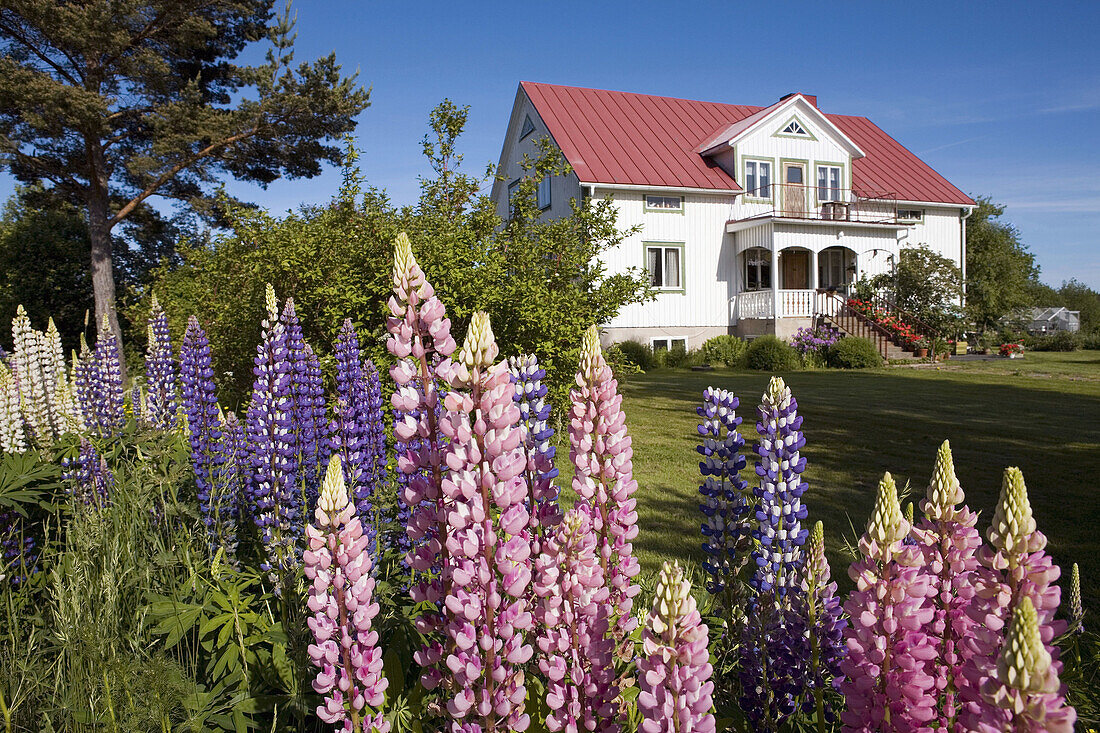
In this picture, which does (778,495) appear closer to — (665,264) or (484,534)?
(484,534)

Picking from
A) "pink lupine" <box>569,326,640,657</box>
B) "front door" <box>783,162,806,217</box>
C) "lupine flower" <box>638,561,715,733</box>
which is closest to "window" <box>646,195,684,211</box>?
"front door" <box>783,162,806,217</box>

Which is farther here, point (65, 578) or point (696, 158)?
point (696, 158)

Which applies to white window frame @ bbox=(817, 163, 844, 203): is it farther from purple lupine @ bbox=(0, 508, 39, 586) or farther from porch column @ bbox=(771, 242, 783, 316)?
purple lupine @ bbox=(0, 508, 39, 586)

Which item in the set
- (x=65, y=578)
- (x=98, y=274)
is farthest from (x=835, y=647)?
(x=98, y=274)

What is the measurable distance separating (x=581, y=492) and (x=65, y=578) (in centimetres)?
325

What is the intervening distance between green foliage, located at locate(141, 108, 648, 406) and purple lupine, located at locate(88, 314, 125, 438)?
92.6 inches

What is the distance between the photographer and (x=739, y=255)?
25344 mm

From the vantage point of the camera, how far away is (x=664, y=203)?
24109mm

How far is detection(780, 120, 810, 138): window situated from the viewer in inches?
997

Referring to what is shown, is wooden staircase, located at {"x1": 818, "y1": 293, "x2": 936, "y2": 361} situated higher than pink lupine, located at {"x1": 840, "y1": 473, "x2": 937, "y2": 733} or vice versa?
wooden staircase, located at {"x1": 818, "y1": 293, "x2": 936, "y2": 361}

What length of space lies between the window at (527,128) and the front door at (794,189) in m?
9.57

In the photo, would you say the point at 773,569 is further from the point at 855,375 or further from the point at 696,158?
the point at 696,158

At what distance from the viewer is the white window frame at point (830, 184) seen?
1030 inches

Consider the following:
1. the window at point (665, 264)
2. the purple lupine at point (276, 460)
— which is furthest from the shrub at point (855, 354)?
the purple lupine at point (276, 460)
